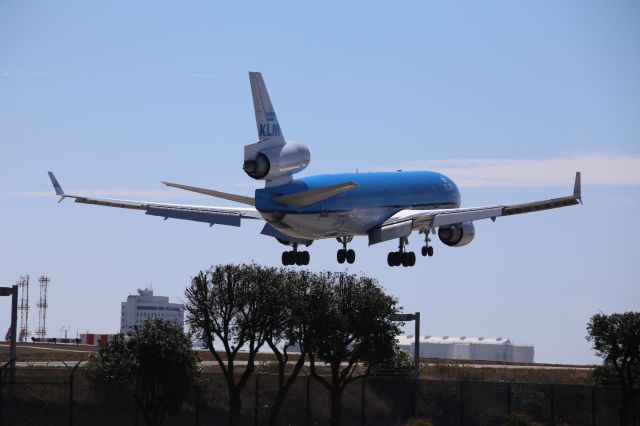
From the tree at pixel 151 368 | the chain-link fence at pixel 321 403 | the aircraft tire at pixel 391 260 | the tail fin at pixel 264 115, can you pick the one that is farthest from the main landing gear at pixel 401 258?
the tree at pixel 151 368

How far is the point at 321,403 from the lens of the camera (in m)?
70.9

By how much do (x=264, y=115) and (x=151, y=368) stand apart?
1716cm

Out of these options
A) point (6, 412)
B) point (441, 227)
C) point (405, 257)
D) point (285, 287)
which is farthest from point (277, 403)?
point (441, 227)

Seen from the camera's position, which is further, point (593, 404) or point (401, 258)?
point (401, 258)

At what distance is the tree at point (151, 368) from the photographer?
190 ft

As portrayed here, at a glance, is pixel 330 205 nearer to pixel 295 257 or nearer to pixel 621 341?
pixel 295 257

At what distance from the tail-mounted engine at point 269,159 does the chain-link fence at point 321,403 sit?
35.2ft

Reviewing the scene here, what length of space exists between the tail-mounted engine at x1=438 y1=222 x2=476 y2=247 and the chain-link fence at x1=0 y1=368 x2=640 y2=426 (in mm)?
12634

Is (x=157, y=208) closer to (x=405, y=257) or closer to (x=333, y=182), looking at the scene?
(x=333, y=182)

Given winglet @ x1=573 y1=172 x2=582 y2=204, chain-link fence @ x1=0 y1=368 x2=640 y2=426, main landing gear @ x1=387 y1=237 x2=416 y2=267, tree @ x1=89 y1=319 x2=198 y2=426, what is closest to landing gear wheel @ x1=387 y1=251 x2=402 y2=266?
main landing gear @ x1=387 y1=237 x2=416 y2=267

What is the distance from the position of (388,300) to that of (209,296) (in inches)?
447

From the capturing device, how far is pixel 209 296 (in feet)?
213

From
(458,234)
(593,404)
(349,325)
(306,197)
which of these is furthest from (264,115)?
(593,404)

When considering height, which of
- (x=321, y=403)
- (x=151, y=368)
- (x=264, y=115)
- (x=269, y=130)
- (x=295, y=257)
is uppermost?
(x=264, y=115)
